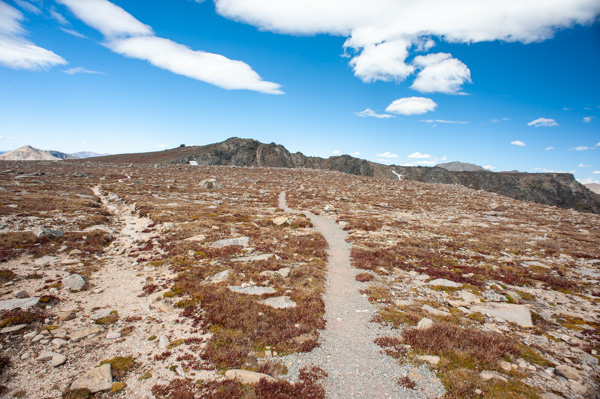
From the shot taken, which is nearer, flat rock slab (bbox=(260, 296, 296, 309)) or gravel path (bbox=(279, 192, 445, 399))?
gravel path (bbox=(279, 192, 445, 399))

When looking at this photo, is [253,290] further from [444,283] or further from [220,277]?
[444,283]

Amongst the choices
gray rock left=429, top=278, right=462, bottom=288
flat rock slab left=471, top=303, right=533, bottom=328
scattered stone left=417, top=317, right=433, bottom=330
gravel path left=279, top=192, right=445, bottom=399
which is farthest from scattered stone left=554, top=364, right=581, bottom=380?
gray rock left=429, top=278, right=462, bottom=288

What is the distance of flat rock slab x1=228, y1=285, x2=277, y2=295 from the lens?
40.1 ft

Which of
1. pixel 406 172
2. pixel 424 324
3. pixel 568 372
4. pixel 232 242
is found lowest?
pixel 232 242

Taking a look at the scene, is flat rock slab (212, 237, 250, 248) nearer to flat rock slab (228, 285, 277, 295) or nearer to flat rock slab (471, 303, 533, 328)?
flat rock slab (228, 285, 277, 295)

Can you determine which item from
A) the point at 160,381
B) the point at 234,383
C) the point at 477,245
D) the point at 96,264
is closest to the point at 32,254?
the point at 96,264

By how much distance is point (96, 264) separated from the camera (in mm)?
15453

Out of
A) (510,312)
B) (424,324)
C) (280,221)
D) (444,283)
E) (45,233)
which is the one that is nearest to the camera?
(424,324)

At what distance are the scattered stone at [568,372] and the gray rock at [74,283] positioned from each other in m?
18.8

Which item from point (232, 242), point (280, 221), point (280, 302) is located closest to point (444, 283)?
point (280, 302)

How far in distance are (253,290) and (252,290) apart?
48mm

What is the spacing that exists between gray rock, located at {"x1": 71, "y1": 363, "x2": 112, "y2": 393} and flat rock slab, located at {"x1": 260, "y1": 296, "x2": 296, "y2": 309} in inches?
225

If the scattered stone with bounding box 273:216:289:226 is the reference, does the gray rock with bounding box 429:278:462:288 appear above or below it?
below

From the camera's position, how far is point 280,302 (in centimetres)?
1150
